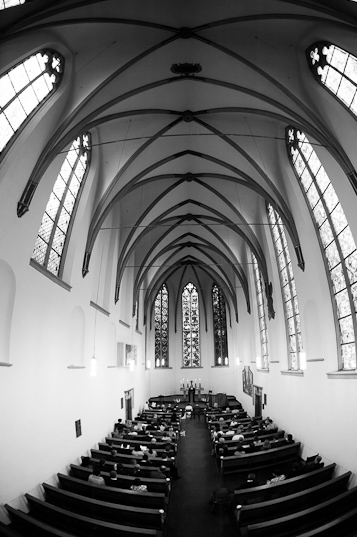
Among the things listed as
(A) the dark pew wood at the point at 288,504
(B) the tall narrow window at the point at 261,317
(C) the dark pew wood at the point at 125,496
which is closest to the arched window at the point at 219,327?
(B) the tall narrow window at the point at 261,317

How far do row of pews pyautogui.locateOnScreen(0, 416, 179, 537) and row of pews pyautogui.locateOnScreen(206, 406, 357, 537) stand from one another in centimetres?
214

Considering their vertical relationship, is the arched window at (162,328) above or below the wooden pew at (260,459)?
above

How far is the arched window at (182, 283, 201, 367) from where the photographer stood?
35.8 meters

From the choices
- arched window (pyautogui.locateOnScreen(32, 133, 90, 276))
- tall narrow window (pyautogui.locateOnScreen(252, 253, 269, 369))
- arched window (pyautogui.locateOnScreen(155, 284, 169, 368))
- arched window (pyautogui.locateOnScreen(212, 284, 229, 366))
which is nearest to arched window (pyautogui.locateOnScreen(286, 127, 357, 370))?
arched window (pyautogui.locateOnScreen(32, 133, 90, 276))

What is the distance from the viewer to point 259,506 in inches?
349

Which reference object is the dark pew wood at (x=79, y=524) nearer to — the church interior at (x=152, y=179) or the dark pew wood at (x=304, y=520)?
the church interior at (x=152, y=179)

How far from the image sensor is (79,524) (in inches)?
329

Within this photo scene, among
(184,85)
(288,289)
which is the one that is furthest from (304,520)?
(184,85)

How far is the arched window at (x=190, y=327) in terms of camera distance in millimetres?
35750

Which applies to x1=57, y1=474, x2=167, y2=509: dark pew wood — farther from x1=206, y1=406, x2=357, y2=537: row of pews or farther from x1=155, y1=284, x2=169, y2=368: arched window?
x1=155, y1=284, x2=169, y2=368: arched window

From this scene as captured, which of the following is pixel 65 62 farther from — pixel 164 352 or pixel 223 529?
pixel 164 352

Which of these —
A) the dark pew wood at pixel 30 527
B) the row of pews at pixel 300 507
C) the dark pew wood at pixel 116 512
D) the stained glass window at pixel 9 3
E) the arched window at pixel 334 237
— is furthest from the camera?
the arched window at pixel 334 237

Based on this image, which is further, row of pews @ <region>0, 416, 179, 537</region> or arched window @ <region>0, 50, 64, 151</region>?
arched window @ <region>0, 50, 64, 151</region>

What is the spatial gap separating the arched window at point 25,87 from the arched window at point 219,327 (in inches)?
1047
